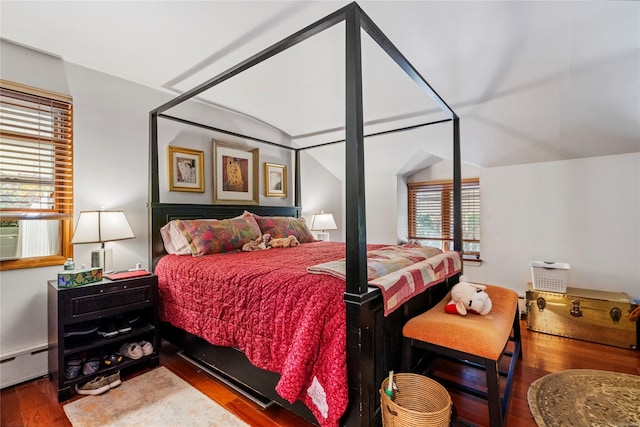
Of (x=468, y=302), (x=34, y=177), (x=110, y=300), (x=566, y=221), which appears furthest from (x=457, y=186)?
(x=34, y=177)

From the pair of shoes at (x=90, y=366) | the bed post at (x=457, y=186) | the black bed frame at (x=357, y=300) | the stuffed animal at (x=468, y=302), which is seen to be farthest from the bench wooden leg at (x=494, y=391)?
the pair of shoes at (x=90, y=366)

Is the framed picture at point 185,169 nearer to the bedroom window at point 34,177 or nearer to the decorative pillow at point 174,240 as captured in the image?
the decorative pillow at point 174,240

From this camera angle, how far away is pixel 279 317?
1.55m

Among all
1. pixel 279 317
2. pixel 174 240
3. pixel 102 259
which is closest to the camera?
pixel 279 317

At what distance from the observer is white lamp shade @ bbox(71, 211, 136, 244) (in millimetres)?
2154

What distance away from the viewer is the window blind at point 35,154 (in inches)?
81.5

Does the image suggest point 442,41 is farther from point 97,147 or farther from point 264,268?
point 97,147

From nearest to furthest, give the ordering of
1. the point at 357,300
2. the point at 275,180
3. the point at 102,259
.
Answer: the point at 357,300 < the point at 102,259 < the point at 275,180

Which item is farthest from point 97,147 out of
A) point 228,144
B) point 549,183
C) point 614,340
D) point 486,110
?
point 614,340

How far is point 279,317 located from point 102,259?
167 cm

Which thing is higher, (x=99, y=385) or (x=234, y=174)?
(x=234, y=174)

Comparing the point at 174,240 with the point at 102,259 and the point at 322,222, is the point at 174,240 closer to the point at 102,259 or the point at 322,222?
the point at 102,259

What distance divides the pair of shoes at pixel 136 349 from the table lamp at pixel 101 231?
0.62 metres

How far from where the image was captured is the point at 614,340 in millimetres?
2586
